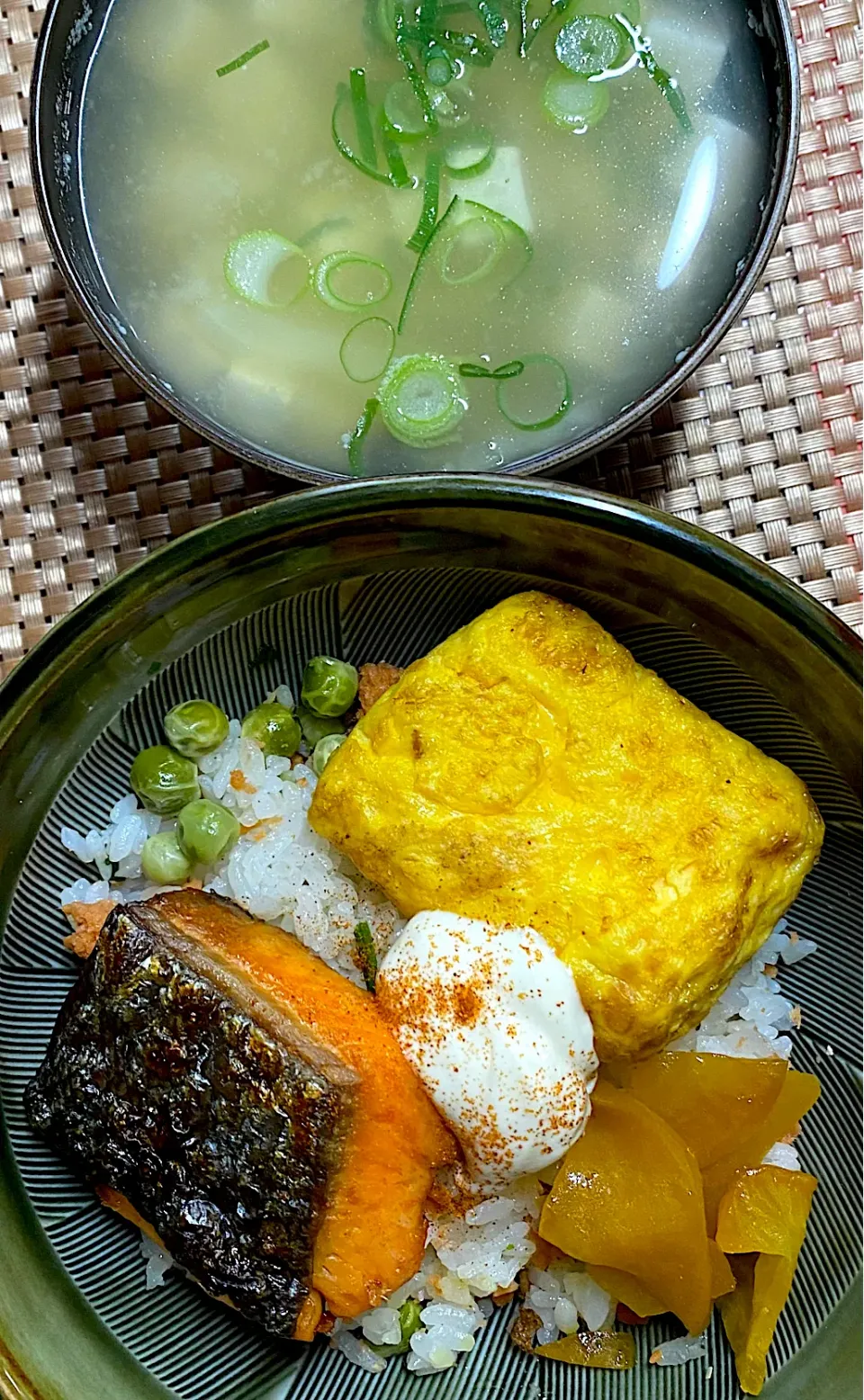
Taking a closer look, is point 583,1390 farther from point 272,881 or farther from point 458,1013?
point 272,881

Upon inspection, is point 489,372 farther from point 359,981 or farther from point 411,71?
point 359,981

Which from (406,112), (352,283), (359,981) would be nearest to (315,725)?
(359,981)

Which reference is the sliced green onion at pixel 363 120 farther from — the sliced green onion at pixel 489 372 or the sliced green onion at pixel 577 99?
the sliced green onion at pixel 489 372

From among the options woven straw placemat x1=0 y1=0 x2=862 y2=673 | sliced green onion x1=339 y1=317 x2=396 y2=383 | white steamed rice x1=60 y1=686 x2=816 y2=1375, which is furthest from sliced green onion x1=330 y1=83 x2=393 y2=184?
white steamed rice x1=60 y1=686 x2=816 y2=1375

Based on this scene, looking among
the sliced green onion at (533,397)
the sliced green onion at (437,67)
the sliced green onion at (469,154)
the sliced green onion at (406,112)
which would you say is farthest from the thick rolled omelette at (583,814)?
the sliced green onion at (437,67)

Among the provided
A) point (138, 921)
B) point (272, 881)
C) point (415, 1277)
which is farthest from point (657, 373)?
point (415, 1277)

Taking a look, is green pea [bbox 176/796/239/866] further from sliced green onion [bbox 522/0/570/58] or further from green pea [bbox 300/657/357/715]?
sliced green onion [bbox 522/0/570/58]

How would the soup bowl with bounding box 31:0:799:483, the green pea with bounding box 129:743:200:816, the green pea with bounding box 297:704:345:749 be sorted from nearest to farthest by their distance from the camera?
the soup bowl with bounding box 31:0:799:483
the green pea with bounding box 129:743:200:816
the green pea with bounding box 297:704:345:749
